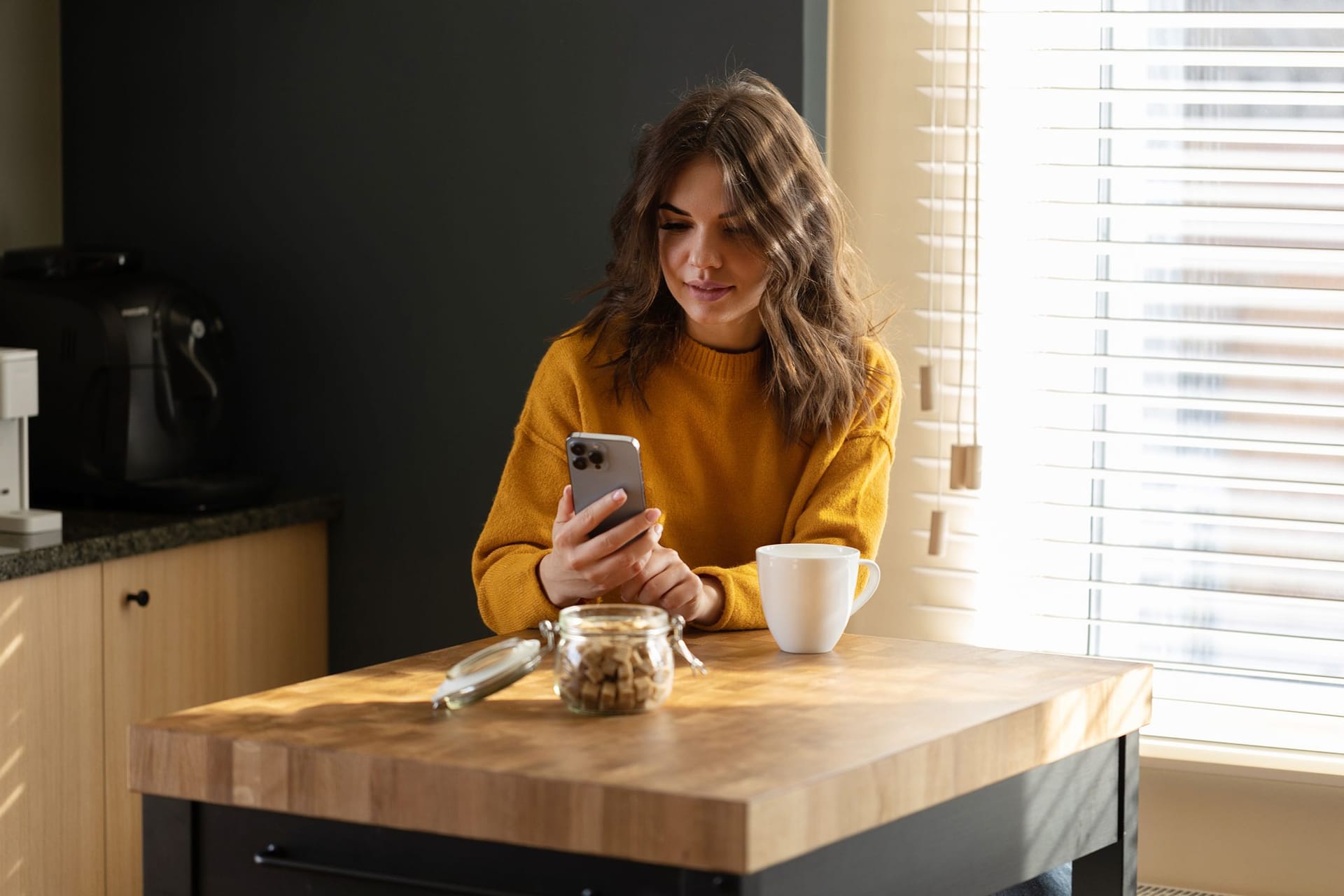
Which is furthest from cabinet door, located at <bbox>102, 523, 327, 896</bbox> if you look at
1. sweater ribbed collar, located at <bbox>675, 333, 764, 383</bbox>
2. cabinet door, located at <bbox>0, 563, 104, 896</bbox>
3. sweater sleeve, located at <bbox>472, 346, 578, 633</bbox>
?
sweater ribbed collar, located at <bbox>675, 333, 764, 383</bbox>

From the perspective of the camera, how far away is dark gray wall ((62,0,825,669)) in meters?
2.55

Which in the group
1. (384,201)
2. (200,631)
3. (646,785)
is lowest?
(200,631)

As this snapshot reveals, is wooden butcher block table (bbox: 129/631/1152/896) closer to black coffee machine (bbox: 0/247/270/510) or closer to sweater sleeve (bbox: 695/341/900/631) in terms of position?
sweater sleeve (bbox: 695/341/900/631)

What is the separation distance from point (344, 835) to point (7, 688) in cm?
130

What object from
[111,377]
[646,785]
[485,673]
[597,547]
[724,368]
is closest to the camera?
[646,785]

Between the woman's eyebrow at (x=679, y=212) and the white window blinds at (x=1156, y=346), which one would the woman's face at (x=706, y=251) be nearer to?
the woman's eyebrow at (x=679, y=212)

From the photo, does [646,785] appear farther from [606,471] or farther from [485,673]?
[606,471]

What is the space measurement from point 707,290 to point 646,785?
90 centimetres

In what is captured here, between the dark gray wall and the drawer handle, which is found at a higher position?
the dark gray wall

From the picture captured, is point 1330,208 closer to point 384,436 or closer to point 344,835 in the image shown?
point 384,436

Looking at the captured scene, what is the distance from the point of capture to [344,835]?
3.73 feet

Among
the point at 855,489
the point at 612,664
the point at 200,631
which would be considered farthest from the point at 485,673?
the point at 200,631

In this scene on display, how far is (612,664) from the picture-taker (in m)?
1.22

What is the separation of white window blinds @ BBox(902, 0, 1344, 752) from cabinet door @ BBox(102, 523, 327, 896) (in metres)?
1.06
